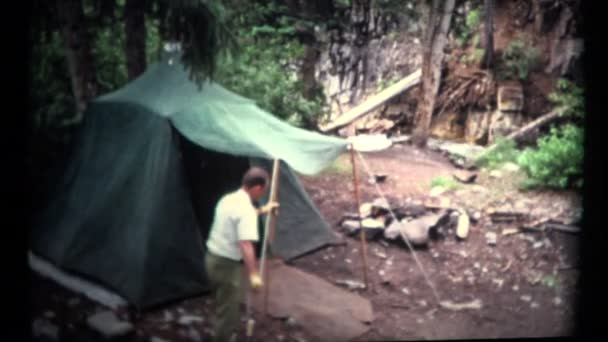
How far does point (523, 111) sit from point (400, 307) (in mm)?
3478

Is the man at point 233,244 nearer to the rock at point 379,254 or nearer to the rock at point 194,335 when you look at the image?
the rock at point 194,335

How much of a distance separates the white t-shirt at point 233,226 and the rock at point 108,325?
2.74ft

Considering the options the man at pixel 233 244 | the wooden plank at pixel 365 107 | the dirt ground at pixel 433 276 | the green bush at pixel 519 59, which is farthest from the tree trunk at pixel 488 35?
the man at pixel 233 244

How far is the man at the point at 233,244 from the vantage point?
10.2ft

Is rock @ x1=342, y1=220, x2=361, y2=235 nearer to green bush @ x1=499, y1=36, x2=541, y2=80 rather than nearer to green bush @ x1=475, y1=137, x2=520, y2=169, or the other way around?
green bush @ x1=475, y1=137, x2=520, y2=169

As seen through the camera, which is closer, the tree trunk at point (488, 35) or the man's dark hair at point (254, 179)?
the man's dark hair at point (254, 179)

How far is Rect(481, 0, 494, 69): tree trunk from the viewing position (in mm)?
6945

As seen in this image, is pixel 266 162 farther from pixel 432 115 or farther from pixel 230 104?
pixel 432 115

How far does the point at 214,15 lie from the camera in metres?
4.16

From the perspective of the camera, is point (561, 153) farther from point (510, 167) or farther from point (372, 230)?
point (372, 230)

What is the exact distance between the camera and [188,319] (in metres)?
3.76

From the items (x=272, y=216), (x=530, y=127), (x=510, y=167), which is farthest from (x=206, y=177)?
(x=530, y=127)

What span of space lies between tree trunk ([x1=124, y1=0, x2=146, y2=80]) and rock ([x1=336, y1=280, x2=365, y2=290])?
2.35 meters

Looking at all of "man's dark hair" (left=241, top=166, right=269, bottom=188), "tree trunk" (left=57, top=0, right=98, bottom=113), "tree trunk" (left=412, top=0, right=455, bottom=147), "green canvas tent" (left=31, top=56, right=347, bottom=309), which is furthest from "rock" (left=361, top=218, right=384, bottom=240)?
"tree trunk" (left=57, top=0, right=98, bottom=113)
